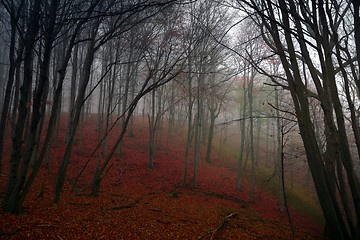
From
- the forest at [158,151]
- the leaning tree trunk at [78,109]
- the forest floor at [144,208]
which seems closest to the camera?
the forest at [158,151]

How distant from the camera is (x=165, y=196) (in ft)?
31.3

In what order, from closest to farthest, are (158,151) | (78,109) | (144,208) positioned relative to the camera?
(78,109), (144,208), (158,151)

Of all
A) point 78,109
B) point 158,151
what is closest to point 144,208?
point 78,109

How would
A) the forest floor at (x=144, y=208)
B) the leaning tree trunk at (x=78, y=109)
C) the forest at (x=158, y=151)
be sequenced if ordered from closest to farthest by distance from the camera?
1. the forest at (x=158, y=151)
2. the forest floor at (x=144, y=208)
3. the leaning tree trunk at (x=78, y=109)

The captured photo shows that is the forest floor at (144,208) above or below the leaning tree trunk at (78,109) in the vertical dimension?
below

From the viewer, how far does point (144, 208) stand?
7.29 m

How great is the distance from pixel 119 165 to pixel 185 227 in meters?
8.00

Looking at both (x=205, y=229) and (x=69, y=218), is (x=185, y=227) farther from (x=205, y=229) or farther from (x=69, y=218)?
(x=69, y=218)

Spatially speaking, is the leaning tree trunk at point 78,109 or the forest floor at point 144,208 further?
the leaning tree trunk at point 78,109

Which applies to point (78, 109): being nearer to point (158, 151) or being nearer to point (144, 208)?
point (144, 208)

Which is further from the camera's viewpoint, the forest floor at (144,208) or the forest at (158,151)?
the forest floor at (144,208)

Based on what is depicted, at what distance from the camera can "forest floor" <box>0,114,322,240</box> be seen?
474cm

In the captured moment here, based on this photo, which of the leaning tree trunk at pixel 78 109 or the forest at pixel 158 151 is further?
the leaning tree trunk at pixel 78 109

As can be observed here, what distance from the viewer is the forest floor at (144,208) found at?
15.5 ft
